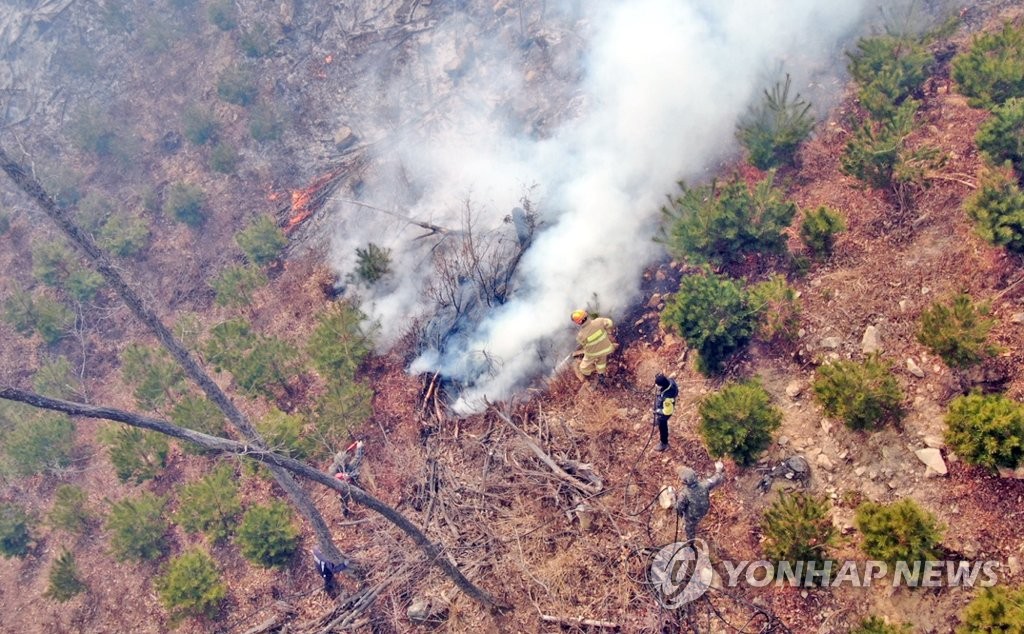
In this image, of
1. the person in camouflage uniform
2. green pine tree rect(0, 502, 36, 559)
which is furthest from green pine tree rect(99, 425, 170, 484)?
the person in camouflage uniform

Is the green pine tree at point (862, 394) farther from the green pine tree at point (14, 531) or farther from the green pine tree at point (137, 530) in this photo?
the green pine tree at point (14, 531)

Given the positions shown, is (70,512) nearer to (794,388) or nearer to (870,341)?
(794,388)

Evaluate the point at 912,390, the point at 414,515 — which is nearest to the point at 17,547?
the point at 414,515

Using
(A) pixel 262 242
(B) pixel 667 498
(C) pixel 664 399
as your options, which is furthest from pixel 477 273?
(A) pixel 262 242

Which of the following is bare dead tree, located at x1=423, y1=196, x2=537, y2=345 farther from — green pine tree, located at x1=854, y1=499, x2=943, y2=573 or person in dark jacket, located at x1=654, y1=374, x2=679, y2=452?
green pine tree, located at x1=854, y1=499, x2=943, y2=573

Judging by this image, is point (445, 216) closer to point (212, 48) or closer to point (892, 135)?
point (892, 135)

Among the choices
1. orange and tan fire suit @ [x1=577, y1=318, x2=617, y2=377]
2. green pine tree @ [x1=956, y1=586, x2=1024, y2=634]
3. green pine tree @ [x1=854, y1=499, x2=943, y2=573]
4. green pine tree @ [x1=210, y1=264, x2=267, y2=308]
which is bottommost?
green pine tree @ [x1=956, y1=586, x2=1024, y2=634]
